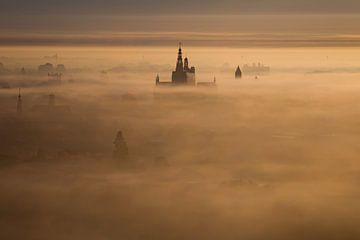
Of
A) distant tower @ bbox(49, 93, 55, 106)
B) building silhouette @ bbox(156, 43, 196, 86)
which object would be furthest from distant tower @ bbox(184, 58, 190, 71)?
distant tower @ bbox(49, 93, 55, 106)

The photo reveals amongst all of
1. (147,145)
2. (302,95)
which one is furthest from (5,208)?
(302,95)

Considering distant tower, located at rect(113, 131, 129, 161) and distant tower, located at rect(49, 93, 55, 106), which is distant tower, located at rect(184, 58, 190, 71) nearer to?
distant tower, located at rect(113, 131, 129, 161)

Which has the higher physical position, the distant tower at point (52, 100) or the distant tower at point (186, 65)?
the distant tower at point (186, 65)

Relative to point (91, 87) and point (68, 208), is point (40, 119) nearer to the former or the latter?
point (91, 87)

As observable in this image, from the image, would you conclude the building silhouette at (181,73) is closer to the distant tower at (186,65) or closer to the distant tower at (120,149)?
the distant tower at (186,65)

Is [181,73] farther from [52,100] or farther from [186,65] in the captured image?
[52,100]

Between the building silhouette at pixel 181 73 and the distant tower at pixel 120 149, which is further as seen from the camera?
the building silhouette at pixel 181 73

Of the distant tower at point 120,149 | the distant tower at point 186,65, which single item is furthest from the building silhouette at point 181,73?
the distant tower at point 120,149

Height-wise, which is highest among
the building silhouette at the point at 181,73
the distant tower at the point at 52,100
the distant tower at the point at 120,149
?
the building silhouette at the point at 181,73

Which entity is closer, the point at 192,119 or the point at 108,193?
the point at 108,193

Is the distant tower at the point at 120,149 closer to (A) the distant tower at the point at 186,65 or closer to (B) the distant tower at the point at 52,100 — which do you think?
(A) the distant tower at the point at 186,65

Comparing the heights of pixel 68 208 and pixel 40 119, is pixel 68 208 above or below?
below
